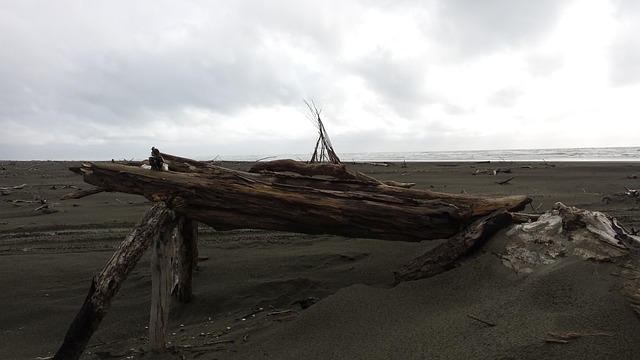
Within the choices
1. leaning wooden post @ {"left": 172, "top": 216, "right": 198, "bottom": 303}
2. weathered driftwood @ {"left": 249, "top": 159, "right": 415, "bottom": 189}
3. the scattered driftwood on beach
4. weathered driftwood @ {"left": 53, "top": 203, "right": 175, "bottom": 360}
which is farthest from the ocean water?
weathered driftwood @ {"left": 53, "top": 203, "right": 175, "bottom": 360}

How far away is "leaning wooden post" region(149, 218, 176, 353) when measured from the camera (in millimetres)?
2975

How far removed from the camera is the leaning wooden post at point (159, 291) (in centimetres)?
297

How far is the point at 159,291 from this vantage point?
2994 mm

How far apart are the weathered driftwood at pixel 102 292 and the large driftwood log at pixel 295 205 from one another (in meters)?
0.50

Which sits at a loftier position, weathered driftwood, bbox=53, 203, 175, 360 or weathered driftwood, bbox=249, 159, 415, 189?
weathered driftwood, bbox=249, 159, 415, 189

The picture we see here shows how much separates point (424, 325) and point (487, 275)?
2.30 ft

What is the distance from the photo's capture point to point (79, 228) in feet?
24.0

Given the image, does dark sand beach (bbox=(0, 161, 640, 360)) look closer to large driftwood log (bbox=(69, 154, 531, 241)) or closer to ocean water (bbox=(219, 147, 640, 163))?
large driftwood log (bbox=(69, 154, 531, 241))

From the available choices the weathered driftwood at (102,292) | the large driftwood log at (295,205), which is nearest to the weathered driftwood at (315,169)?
the large driftwood log at (295,205)

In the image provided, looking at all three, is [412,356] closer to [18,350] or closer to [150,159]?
[150,159]

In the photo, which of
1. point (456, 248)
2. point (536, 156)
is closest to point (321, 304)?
point (456, 248)

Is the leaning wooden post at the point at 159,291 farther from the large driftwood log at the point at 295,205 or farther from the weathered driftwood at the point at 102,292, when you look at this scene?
the large driftwood log at the point at 295,205

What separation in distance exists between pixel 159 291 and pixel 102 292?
0.45m

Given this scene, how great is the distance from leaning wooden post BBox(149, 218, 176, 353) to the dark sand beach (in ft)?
0.41
